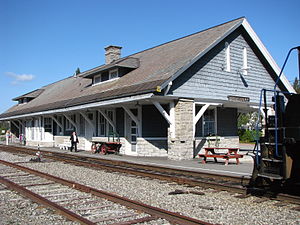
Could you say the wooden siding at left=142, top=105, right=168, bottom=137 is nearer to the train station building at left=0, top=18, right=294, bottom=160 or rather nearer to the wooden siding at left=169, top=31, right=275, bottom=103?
the train station building at left=0, top=18, right=294, bottom=160

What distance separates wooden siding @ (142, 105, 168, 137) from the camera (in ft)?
56.8

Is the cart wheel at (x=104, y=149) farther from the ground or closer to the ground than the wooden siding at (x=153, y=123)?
closer to the ground

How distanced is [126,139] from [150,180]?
8803 millimetres

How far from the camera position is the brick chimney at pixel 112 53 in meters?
25.7

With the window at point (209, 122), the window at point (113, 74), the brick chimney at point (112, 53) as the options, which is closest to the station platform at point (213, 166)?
the window at point (209, 122)

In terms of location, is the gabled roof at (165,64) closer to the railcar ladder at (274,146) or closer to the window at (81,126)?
the window at (81,126)

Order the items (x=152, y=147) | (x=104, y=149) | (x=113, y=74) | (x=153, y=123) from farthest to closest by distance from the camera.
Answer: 1. (x=113, y=74)
2. (x=104, y=149)
3. (x=153, y=123)
4. (x=152, y=147)

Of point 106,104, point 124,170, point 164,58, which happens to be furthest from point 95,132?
point 124,170

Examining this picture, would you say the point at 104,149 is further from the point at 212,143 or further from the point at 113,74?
the point at 212,143

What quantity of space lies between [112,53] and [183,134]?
12.9 meters

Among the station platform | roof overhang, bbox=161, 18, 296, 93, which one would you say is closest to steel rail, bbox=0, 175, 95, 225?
the station platform

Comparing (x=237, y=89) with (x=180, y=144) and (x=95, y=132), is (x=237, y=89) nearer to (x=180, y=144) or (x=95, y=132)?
(x=180, y=144)

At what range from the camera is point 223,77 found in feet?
56.9

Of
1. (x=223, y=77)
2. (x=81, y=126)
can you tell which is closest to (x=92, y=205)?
(x=223, y=77)
